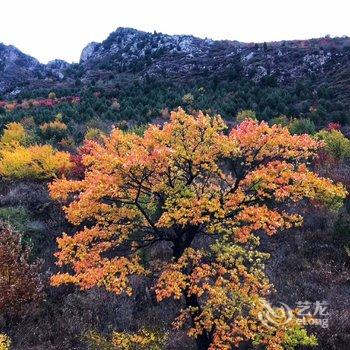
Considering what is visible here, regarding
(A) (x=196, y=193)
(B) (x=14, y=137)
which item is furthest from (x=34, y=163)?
(A) (x=196, y=193)

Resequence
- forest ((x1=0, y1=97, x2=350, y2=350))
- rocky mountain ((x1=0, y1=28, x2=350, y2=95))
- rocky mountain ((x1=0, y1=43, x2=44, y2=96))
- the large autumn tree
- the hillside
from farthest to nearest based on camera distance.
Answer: rocky mountain ((x1=0, y1=43, x2=44, y2=96))
rocky mountain ((x1=0, y1=28, x2=350, y2=95))
the hillside
forest ((x1=0, y1=97, x2=350, y2=350))
the large autumn tree

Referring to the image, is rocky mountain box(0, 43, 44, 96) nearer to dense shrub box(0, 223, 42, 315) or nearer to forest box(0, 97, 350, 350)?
forest box(0, 97, 350, 350)

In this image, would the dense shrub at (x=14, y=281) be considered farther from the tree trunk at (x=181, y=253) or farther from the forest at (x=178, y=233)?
the tree trunk at (x=181, y=253)

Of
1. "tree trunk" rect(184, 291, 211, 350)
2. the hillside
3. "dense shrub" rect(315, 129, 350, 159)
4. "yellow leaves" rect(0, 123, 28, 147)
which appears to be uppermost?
the hillside

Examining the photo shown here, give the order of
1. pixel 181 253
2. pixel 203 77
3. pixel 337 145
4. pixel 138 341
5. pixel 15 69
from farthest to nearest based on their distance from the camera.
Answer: pixel 15 69, pixel 203 77, pixel 337 145, pixel 138 341, pixel 181 253

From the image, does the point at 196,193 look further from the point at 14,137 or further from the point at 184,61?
the point at 184,61

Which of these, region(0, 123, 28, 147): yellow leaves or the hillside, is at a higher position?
the hillside

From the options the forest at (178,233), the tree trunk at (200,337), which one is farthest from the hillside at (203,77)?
the tree trunk at (200,337)

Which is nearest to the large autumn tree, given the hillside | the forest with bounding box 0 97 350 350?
the forest with bounding box 0 97 350 350

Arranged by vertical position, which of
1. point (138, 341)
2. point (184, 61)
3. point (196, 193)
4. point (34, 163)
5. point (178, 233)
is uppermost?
point (184, 61)


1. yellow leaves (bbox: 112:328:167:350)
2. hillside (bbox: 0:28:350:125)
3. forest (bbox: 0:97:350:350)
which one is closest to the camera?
forest (bbox: 0:97:350:350)

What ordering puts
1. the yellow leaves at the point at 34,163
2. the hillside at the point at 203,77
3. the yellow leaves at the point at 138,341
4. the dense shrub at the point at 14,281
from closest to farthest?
the yellow leaves at the point at 138,341, the dense shrub at the point at 14,281, the yellow leaves at the point at 34,163, the hillside at the point at 203,77

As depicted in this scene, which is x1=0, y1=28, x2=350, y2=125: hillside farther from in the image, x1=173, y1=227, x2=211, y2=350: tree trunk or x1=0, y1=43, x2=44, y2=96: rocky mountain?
x1=173, y1=227, x2=211, y2=350: tree trunk

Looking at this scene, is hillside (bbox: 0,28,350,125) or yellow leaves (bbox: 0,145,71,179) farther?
hillside (bbox: 0,28,350,125)
